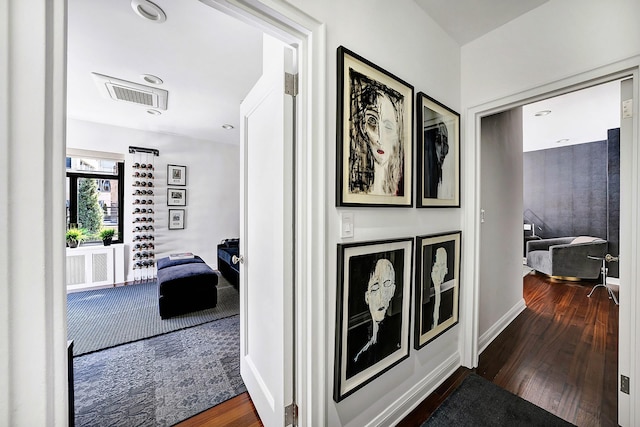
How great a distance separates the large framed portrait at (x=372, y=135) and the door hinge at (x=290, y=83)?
0.21 meters

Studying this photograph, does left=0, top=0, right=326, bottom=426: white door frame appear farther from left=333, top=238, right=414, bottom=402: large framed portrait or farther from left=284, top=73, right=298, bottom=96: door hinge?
left=333, top=238, right=414, bottom=402: large framed portrait

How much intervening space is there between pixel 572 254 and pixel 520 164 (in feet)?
7.77

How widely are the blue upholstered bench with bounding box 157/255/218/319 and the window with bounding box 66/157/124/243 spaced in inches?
74.5

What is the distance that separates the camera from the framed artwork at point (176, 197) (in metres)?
4.68

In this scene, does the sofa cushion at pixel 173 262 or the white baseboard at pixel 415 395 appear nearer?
the white baseboard at pixel 415 395

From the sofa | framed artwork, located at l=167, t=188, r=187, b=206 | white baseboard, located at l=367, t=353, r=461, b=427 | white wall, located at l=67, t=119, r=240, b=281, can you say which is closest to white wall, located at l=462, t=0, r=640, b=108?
white baseboard, located at l=367, t=353, r=461, b=427

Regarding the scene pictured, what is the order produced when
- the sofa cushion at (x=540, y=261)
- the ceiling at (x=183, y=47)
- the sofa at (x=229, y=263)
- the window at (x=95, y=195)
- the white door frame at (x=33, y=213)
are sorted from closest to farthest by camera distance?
the white door frame at (x=33, y=213)
the ceiling at (x=183, y=47)
the sofa at (x=229, y=263)
the window at (x=95, y=195)
the sofa cushion at (x=540, y=261)

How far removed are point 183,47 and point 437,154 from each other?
219 centimetres

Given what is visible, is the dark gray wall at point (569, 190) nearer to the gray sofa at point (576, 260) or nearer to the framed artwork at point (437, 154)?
the gray sofa at point (576, 260)

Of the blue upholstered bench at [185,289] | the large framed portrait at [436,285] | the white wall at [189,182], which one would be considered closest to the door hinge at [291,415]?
the large framed portrait at [436,285]

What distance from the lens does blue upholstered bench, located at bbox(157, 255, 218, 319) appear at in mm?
2957

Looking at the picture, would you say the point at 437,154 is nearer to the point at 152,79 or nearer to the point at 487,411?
the point at 487,411

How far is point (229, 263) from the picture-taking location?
13.5 ft

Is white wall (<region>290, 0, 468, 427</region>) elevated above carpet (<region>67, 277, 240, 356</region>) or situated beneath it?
elevated above
